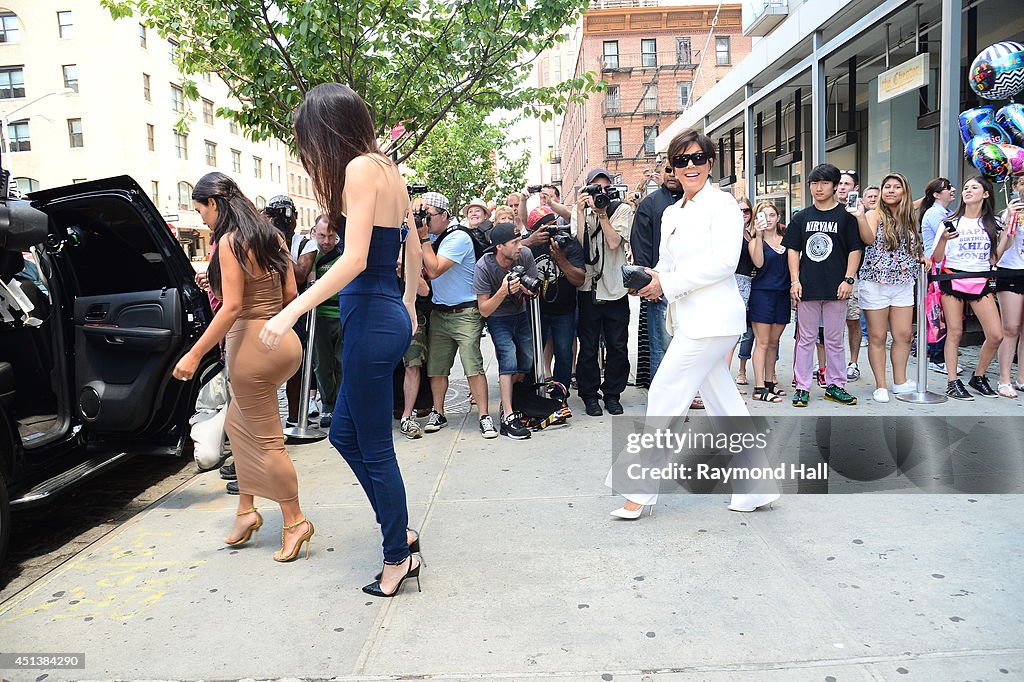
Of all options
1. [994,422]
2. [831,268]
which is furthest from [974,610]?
[831,268]

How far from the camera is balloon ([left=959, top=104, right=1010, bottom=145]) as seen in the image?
5.94 meters

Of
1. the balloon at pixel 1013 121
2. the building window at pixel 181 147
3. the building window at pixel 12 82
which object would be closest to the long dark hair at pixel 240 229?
the balloon at pixel 1013 121

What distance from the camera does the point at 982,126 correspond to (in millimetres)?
6109

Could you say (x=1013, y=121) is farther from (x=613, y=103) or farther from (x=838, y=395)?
(x=613, y=103)

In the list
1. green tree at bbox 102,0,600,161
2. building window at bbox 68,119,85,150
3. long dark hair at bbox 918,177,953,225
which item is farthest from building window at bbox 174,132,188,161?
long dark hair at bbox 918,177,953,225

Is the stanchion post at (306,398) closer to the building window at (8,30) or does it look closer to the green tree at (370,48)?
the green tree at (370,48)

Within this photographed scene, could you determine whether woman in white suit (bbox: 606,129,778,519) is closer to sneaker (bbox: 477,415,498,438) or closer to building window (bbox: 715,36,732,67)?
sneaker (bbox: 477,415,498,438)

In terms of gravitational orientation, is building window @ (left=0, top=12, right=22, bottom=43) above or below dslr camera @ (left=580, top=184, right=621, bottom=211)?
above

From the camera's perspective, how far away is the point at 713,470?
15.8ft

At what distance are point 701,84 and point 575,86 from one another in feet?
133

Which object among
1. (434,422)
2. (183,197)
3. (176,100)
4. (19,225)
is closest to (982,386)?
(434,422)

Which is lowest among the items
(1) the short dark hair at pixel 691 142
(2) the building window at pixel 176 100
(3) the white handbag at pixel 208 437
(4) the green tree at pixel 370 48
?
(3) the white handbag at pixel 208 437

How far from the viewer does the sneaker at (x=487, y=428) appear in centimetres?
593

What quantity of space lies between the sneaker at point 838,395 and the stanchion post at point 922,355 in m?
0.47
